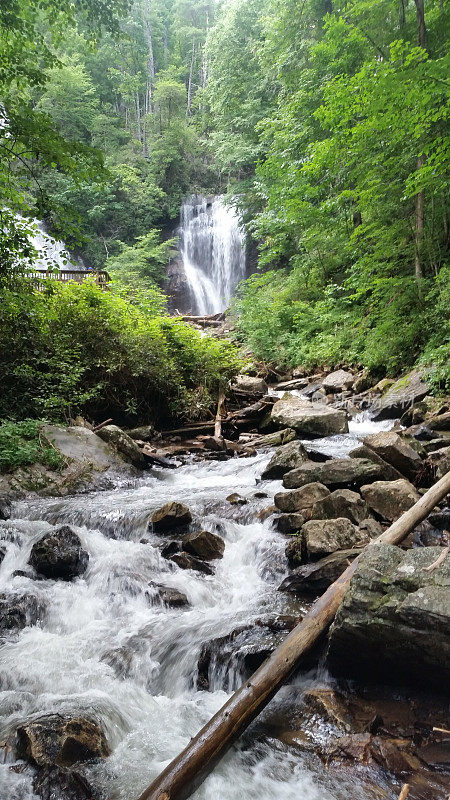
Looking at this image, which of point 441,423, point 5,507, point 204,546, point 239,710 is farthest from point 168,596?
point 441,423

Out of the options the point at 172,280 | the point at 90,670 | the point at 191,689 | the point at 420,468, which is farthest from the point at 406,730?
the point at 172,280

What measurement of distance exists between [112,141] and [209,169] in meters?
Result: 7.90

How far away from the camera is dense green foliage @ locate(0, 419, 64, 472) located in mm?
6652

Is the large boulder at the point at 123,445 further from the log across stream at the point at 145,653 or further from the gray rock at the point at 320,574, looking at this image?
the gray rock at the point at 320,574

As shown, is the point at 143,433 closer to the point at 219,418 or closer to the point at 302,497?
the point at 219,418

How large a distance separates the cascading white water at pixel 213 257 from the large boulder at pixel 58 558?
23.1 metres

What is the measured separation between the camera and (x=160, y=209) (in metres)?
32.2

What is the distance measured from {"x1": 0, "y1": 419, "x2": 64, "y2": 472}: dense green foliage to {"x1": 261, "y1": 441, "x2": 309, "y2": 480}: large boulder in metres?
3.46

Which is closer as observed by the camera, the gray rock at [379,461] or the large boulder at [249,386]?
the gray rock at [379,461]

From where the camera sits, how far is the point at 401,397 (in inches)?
361

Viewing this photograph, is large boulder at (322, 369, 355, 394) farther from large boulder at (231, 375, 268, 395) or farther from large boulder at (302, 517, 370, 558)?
large boulder at (302, 517, 370, 558)

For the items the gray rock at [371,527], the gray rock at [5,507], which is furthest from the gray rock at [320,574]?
the gray rock at [5,507]

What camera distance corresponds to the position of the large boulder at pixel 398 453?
5379 mm

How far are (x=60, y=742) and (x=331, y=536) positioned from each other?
263cm
